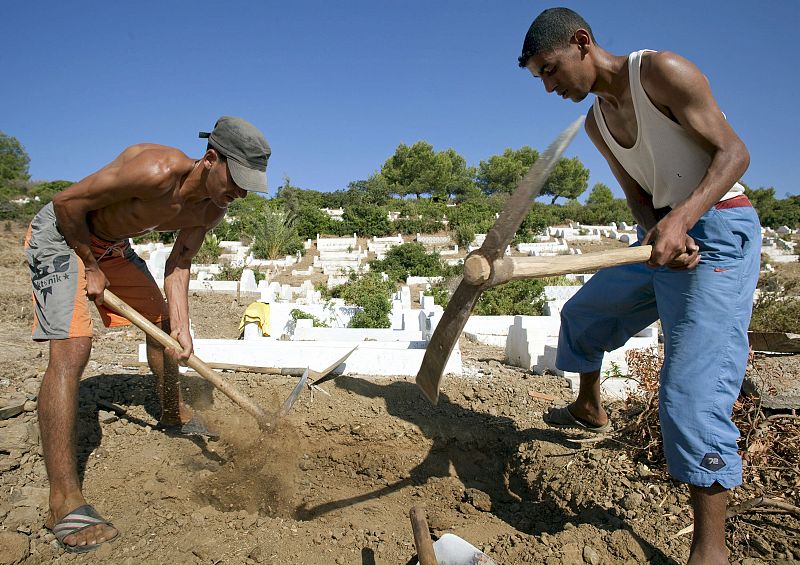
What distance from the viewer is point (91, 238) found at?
283 cm

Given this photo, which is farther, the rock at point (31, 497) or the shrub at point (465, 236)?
the shrub at point (465, 236)

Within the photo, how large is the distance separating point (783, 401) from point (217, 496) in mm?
2967

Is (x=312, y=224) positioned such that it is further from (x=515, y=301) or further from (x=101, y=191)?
(x=101, y=191)

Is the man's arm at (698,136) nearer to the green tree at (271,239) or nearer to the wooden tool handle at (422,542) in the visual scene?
the wooden tool handle at (422,542)

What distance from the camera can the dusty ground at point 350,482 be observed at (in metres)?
2.16

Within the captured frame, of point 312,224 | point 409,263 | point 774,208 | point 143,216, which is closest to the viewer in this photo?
point 143,216

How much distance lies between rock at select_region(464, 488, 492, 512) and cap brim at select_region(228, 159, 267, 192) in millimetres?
1966

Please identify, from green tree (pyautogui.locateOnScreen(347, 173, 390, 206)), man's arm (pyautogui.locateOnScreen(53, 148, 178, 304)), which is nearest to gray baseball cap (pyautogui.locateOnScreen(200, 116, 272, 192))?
man's arm (pyautogui.locateOnScreen(53, 148, 178, 304))

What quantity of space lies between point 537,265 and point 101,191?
2025 mm

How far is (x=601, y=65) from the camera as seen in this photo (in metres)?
2.14

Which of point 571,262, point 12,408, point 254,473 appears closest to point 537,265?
point 571,262

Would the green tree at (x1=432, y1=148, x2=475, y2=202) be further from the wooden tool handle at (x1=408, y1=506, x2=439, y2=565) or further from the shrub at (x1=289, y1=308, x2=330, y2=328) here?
the wooden tool handle at (x1=408, y1=506, x2=439, y2=565)

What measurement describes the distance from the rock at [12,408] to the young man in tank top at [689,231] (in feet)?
10.9

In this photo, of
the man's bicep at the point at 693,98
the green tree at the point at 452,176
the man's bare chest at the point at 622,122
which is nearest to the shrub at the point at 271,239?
the man's bare chest at the point at 622,122
